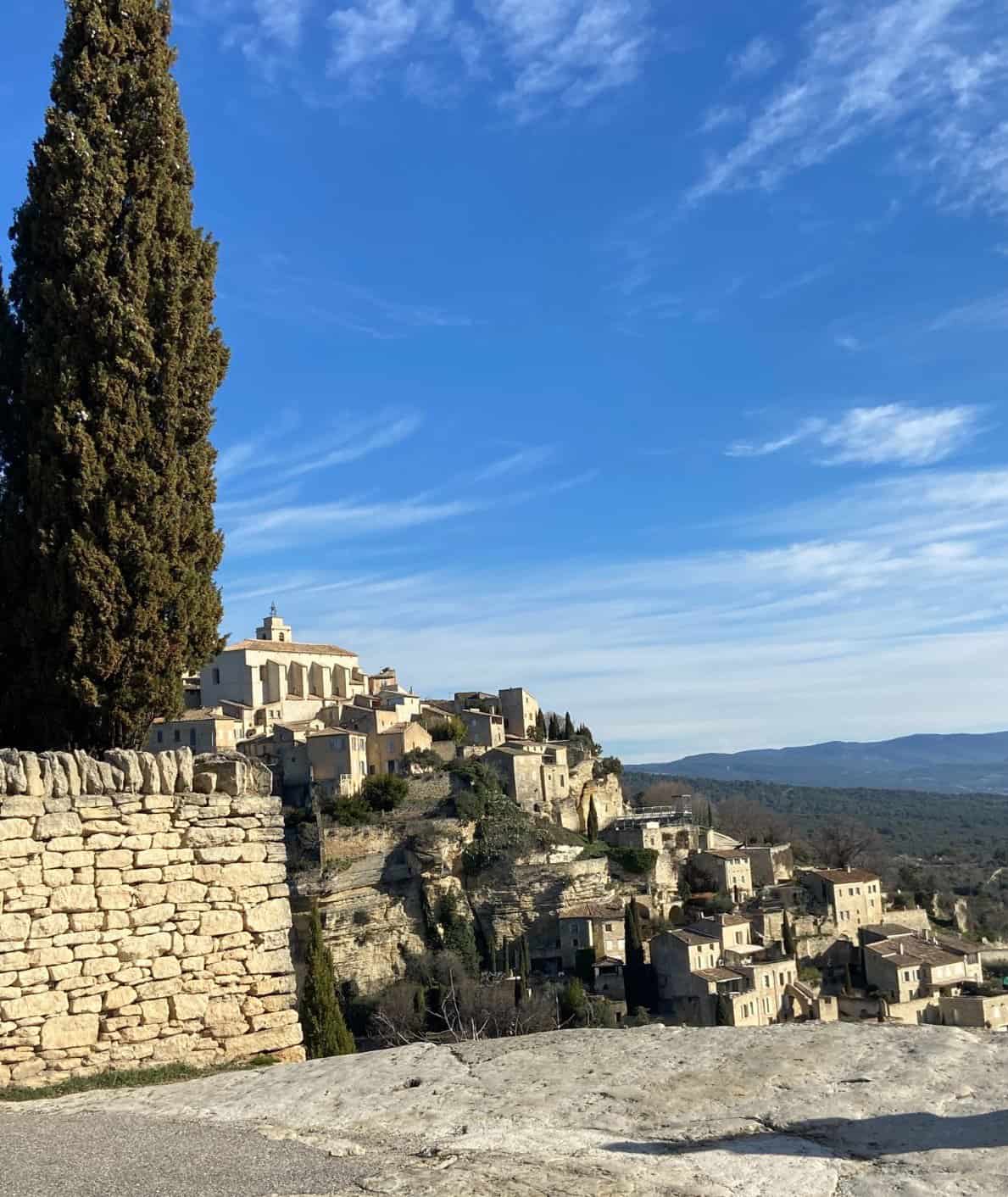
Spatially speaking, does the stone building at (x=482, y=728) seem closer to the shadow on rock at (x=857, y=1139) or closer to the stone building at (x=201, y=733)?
the stone building at (x=201, y=733)

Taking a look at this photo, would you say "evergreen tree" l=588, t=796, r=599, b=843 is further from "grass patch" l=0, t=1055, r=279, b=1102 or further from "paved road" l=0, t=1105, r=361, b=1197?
"paved road" l=0, t=1105, r=361, b=1197

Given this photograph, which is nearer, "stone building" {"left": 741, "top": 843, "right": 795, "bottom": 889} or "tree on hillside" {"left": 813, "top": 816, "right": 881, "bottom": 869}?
"stone building" {"left": 741, "top": 843, "right": 795, "bottom": 889}

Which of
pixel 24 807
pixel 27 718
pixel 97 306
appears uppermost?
pixel 97 306

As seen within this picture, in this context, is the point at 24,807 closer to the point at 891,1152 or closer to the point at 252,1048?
the point at 252,1048

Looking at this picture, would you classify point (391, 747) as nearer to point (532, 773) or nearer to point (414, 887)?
point (532, 773)

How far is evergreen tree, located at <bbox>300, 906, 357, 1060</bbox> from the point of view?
1430 centimetres

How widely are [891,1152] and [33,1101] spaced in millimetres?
5565

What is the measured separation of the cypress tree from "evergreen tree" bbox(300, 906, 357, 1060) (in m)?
4.21

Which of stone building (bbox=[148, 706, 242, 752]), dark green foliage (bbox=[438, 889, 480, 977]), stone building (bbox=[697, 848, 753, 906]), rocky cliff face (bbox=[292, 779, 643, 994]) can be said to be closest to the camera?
rocky cliff face (bbox=[292, 779, 643, 994])

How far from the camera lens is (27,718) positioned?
1200cm

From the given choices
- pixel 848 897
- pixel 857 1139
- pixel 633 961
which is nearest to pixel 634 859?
pixel 633 961

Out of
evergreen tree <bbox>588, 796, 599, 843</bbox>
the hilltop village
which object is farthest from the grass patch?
evergreen tree <bbox>588, 796, 599, 843</bbox>

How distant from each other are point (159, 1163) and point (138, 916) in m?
3.12

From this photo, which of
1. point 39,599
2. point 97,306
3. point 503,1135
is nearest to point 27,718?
point 39,599
